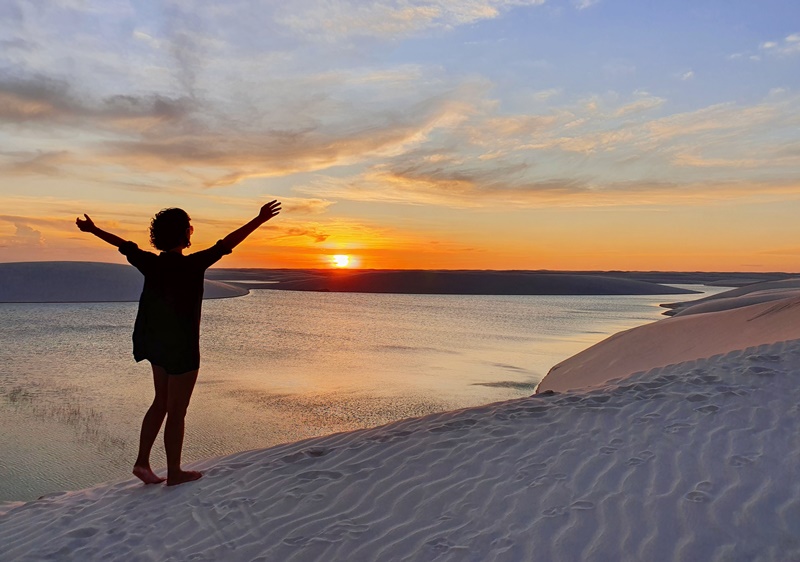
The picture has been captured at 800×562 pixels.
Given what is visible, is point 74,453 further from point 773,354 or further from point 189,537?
point 773,354

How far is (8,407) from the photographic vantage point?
830 cm

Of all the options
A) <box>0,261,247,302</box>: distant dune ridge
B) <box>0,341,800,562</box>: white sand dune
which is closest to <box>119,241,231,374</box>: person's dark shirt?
<box>0,341,800,562</box>: white sand dune

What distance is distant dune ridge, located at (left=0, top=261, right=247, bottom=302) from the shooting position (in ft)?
115

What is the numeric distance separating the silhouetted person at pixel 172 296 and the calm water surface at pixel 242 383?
2289 millimetres

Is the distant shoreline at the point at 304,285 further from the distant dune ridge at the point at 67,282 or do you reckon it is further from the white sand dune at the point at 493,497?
the white sand dune at the point at 493,497

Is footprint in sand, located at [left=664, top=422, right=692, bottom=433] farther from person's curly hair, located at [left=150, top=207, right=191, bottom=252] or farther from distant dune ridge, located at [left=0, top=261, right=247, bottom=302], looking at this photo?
distant dune ridge, located at [left=0, top=261, right=247, bottom=302]

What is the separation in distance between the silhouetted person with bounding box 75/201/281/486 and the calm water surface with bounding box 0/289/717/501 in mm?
2289

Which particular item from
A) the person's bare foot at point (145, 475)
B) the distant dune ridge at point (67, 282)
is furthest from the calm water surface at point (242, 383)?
the distant dune ridge at point (67, 282)

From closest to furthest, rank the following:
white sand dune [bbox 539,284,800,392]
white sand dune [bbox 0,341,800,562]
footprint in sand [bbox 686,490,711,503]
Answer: white sand dune [bbox 0,341,800,562], footprint in sand [bbox 686,490,711,503], white sand dune [bbox 539,284,800,392]

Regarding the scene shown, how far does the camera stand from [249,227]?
146 inches

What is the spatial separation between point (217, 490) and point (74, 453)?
314cm

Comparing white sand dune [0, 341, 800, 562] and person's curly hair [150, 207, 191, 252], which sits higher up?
person's curly hair [150, 207, 191, 252]

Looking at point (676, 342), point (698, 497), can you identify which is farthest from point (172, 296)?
point (676, 342)

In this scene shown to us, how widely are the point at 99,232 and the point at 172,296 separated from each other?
62cm
